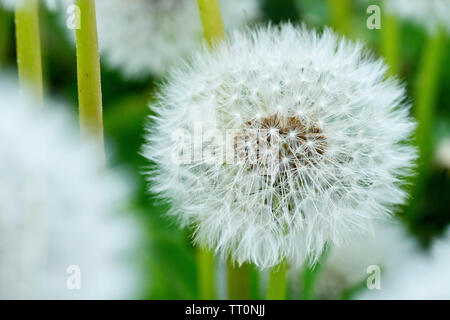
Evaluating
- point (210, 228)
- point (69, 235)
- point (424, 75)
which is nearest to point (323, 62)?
point (210, 228)

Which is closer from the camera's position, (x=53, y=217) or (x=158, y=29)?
(x=53, y=217)

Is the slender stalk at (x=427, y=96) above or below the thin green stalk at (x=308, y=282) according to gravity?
above

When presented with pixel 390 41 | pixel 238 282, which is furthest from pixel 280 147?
pixel 390 41

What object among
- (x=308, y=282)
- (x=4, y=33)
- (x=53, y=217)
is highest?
(x=4, y=33)

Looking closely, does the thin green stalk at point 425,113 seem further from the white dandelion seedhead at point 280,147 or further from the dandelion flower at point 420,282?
the white dandelion seedhead at point 280,147

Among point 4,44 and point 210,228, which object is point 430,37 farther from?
point 4,44

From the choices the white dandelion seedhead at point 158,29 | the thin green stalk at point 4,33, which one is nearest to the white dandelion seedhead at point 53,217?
the white dandelion seedhead at point 158,29

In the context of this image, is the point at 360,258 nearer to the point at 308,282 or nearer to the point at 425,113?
the point at 308,282
